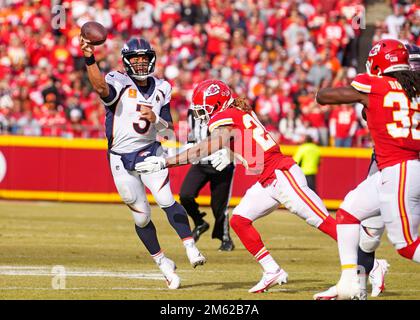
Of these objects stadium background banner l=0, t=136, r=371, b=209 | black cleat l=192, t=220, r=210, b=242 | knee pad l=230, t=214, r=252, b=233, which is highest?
knee pad l=230, t=214, r=252, b=233

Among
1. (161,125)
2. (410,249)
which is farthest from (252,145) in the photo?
(410,249)

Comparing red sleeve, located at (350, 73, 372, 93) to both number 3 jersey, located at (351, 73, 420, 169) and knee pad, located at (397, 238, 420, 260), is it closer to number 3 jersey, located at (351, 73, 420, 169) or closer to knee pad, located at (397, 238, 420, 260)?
number 3 jersey, located at (351, 73, 420, 169)

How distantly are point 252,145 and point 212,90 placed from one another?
0.58 meters

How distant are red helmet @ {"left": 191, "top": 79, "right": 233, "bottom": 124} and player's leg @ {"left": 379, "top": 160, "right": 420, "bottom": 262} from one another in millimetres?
1743

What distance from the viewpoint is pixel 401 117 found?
22.1 ft

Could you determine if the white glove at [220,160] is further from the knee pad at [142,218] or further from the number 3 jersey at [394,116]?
the number 3 jersey at [394,116]

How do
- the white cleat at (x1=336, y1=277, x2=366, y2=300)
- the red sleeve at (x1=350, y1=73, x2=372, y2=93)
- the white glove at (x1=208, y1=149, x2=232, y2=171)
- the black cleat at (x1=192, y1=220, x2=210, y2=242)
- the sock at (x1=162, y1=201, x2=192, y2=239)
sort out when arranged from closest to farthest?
the red sleeve at (x1=350, y1=73, x2=372, y2=93) → the white cleat at (x1=336, y1=277, x2=366, y2=300) → the white glove at (x1=208, y1=149, x2=232, y2=171) → the sock at (x1=162, y1=201, x2=192, y2=239) → the black cleat at (x1=192, y1=220, x2=210, y2=242)

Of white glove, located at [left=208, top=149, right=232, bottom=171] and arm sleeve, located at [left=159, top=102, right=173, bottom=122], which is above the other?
arm sleeve, located at [left=159, top=102, right=173, bottom=122]

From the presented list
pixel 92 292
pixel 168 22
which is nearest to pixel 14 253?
pixel 92 292

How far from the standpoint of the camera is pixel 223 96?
313 inches

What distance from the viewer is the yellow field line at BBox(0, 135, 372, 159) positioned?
16.8 metres

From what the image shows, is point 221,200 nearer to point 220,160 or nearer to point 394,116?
point 220,160

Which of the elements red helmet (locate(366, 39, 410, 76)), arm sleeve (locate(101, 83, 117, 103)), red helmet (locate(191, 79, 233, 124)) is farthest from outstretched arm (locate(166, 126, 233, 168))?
red helmet (locate(366, 39, 410, 76))

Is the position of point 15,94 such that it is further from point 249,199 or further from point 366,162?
point 249,199
